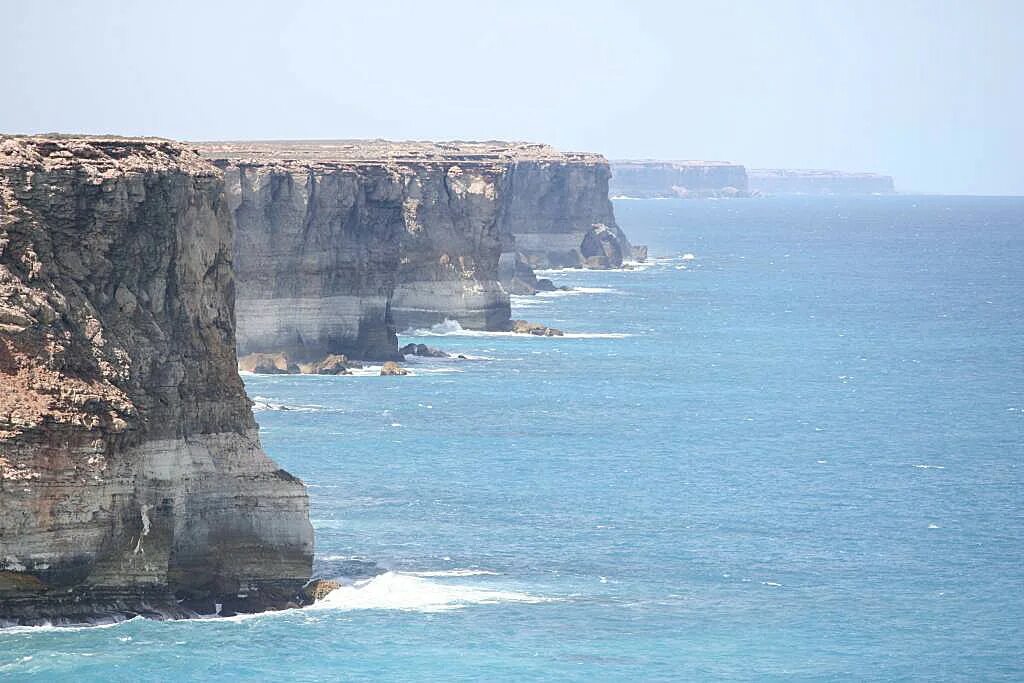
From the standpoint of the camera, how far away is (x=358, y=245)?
105m

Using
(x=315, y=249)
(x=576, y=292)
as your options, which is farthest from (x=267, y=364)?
(x=576, y=292)

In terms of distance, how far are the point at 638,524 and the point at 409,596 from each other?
12594mm

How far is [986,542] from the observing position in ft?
205

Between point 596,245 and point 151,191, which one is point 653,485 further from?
point 596,245

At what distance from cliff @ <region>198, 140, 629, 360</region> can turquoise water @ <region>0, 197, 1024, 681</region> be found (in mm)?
4283

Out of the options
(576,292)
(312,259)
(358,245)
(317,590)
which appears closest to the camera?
(317,590)

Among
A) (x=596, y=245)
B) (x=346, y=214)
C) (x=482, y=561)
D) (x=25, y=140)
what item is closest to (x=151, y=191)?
(x=25, y=140)

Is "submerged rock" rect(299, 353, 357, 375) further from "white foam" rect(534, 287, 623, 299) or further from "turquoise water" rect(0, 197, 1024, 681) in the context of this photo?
"white foam" rect(534, 287, 623, 299)

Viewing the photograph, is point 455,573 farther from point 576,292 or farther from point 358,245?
point 576,292

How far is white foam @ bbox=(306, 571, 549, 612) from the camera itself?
51.8 metres

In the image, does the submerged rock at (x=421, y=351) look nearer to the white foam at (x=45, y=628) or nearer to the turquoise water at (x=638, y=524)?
the turquoise water at (x=638, y=524)

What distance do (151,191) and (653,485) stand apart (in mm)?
27738

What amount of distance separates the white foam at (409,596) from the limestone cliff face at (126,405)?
1971mm

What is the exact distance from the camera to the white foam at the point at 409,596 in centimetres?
5181
